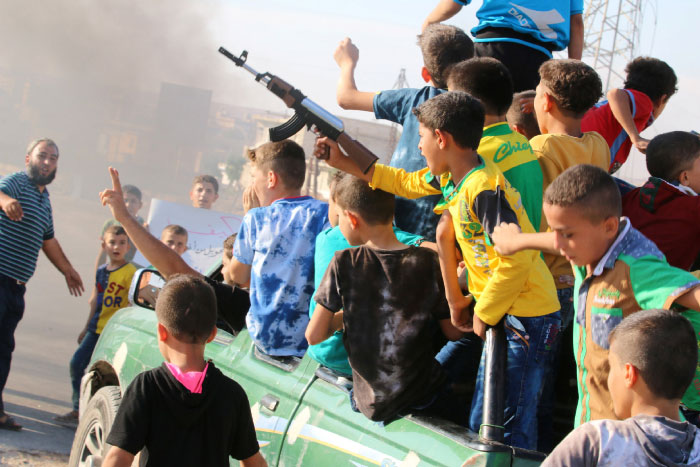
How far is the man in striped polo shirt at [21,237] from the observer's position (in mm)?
6477

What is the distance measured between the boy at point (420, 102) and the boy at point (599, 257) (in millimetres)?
1299

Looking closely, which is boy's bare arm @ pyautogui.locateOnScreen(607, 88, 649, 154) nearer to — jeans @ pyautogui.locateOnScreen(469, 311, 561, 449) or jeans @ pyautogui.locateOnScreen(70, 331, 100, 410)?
jeans @ pyautogui.locateOnScreen(469, 311, 561, 449)

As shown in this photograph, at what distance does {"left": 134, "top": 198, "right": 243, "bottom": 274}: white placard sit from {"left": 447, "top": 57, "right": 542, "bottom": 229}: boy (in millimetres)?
5706

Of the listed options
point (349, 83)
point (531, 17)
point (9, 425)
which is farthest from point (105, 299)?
point (531, 17)

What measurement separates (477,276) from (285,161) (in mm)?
1576

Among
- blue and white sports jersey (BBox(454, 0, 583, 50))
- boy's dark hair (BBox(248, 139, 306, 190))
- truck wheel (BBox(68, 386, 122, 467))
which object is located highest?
blue and white sports jersey (BBox(454, 0, 583, 50))

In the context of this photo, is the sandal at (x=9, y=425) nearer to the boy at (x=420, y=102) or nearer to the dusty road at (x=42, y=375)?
the dusty road at (x=42, y=375)

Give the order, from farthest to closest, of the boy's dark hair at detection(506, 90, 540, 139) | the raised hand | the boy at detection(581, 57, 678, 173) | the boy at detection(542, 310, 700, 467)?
the boy at detection(581, 57, 678, 173), the raised hand, the boy's dark hair at detection(506, 90, 540, 139), the boy at detection(542, 310, 700, 467)

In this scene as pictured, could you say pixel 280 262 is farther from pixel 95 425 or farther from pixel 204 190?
pixel 204 190

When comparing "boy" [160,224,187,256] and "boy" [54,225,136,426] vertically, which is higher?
"boy" [160,224,187,256]

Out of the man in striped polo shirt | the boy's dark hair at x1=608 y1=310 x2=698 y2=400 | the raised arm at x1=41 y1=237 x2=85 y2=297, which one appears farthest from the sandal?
the boy's dark hair at x1=608 y1=310 x2=698 y2=400

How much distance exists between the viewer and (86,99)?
64188 mm

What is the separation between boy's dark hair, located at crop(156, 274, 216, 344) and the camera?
2.91m

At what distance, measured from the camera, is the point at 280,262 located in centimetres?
390
